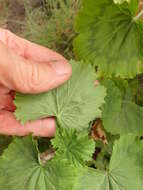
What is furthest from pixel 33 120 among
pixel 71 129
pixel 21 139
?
pixel 71 129

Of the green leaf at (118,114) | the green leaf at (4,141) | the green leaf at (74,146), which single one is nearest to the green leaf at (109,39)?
the green leaf at (118,114)

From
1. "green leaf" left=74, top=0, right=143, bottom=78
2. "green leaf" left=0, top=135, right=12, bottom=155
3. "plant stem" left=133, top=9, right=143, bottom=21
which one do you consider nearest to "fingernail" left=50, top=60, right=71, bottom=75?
"green leaf" left=74, top=0, right=143, bottom=78

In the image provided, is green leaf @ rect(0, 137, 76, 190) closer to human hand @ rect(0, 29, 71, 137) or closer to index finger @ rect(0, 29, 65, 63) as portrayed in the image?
human hand @ rect(0, 29, 71, 137)

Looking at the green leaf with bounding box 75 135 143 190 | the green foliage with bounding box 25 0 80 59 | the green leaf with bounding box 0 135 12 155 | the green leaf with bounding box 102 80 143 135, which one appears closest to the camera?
the green leaf with bounding box 75 135 143 190

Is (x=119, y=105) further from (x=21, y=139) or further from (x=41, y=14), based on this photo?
(x=41, y=14)

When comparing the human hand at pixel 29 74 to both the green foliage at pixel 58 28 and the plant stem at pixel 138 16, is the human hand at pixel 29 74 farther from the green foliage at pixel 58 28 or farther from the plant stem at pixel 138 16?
the green foliage at pixel 58 28

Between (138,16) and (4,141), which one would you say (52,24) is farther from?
(138,16)
